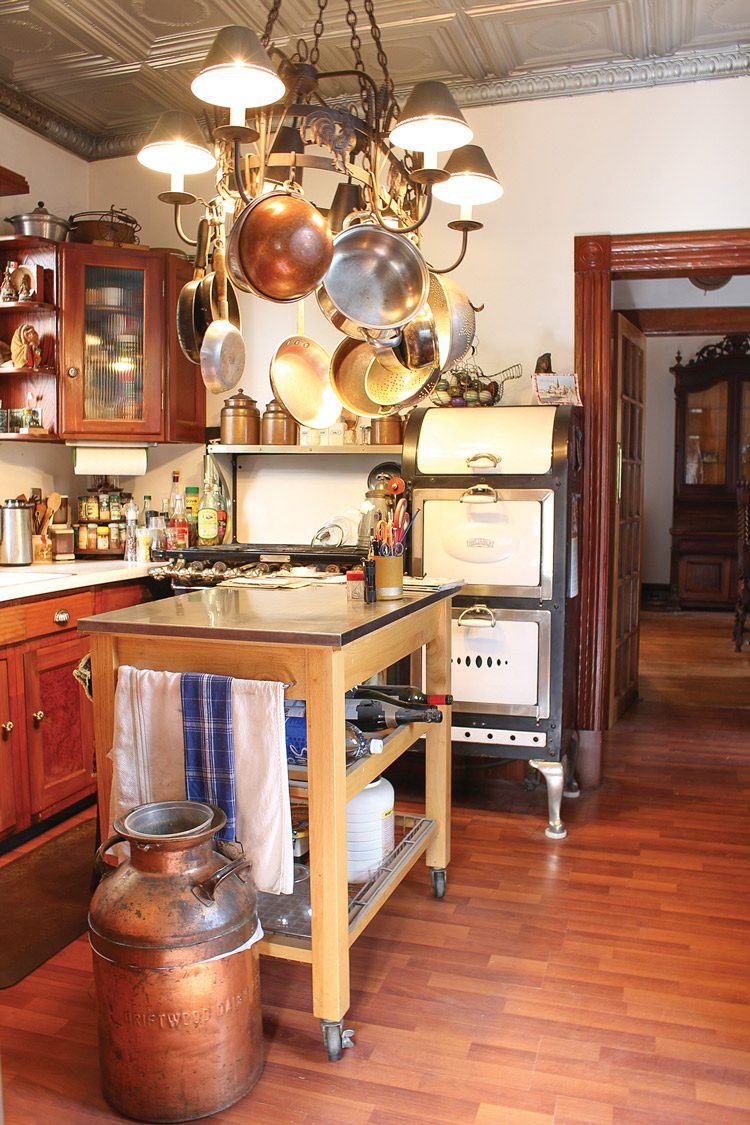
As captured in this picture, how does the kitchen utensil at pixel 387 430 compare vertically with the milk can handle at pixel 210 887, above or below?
above

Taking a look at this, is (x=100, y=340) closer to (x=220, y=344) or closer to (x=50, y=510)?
A: (x=50, y=510)

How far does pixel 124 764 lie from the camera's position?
209 centimetres

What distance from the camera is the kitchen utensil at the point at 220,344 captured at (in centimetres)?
234

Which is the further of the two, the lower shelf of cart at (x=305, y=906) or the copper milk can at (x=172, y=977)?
the lower shelf of cart at (x=305, y=906)

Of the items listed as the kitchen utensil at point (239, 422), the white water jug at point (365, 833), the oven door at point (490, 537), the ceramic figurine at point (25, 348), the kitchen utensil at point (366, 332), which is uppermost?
the ceramic figurine at point (25, 348)

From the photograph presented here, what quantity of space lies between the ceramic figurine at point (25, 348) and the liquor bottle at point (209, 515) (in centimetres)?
86

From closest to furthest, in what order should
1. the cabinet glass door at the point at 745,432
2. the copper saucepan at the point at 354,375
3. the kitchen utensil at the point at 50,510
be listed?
1. the copper saucepan at the point at 354,375
2. the kitchen utensil at the point at 50,510
3. the cabinet glass door at the point at 745,432

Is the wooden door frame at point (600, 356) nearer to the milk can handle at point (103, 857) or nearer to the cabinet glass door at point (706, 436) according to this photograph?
the milk can handle at point (103, 857)

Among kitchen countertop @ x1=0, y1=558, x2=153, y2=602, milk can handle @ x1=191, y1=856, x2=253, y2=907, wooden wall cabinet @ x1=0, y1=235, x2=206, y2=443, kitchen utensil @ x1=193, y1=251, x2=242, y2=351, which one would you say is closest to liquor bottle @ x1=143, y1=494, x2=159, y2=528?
kitchen countertop @ x1=0, y1=558, x2=153, y2=602

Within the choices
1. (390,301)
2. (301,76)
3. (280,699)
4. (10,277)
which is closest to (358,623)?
(280,699)


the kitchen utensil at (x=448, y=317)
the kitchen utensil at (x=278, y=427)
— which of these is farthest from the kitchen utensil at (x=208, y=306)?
the kitchen utensil at (x=278, y=427)

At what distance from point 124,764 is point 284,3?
2555 millimetres

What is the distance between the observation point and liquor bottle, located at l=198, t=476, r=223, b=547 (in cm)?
405

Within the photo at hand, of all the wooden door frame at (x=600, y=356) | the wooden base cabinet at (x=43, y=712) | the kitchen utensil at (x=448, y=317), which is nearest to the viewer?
the kitchen utensil at (x=448, y=317)
